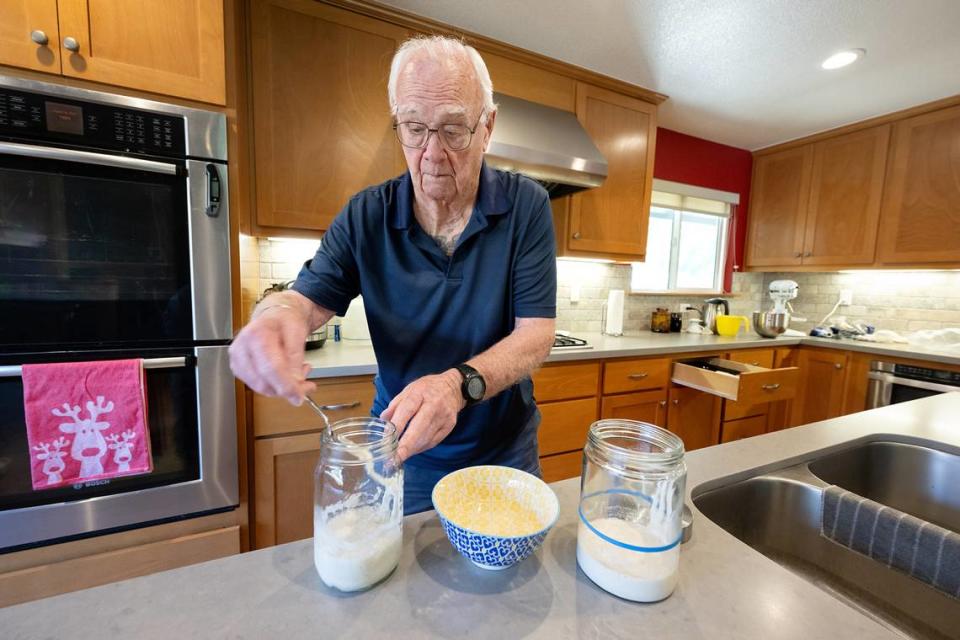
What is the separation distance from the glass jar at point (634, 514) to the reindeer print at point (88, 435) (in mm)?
1372

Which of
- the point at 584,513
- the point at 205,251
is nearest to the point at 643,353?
the point at 584,513

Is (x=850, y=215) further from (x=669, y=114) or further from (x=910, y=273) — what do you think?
(x=669, y=114)

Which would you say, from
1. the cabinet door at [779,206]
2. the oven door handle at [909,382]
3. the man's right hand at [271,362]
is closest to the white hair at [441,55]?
the man's right hand at [271,362]

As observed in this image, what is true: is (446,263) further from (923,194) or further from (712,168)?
(923,194)

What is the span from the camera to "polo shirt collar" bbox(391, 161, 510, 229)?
927 millimetres

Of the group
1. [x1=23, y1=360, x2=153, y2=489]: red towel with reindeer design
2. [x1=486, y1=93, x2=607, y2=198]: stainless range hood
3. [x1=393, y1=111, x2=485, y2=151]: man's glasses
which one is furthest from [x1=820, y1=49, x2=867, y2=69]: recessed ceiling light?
[x1=23, y1=360, x2=153, y2=489]: red towel with reindeer design

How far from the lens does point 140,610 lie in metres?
0.41

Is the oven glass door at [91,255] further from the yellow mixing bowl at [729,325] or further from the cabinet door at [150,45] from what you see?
the yellow mixing bowl at [729,325]

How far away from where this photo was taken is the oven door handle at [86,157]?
1.04 m

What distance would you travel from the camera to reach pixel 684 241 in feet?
10.4

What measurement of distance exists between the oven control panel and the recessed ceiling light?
2.83 meters

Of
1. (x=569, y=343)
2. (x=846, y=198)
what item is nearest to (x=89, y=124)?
(x=569, y=343)

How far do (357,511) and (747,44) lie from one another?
251cm

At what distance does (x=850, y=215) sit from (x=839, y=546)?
2.93 meters
